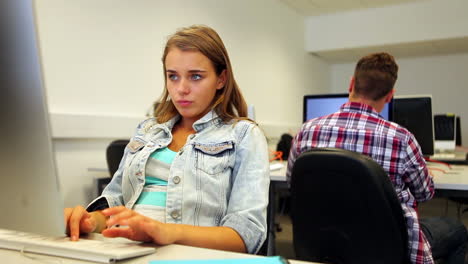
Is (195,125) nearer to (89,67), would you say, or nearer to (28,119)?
(28,119)

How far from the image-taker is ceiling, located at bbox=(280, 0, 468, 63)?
5.75 m

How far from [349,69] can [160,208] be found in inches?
279

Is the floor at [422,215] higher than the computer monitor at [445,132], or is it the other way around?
the computer monitor at [445,132]

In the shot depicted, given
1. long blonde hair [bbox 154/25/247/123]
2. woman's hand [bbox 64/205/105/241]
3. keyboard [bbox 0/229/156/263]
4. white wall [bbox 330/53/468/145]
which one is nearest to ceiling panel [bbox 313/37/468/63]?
white wall [bbox 330/53/468/145]

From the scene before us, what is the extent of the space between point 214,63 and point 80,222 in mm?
514

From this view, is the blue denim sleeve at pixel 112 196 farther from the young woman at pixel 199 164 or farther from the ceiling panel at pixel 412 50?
the ceiling panel at pixel 412 50

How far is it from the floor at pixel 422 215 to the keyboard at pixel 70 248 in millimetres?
2486

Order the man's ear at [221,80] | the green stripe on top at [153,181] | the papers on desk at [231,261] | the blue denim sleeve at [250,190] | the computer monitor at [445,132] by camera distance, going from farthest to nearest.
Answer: the computer monitor at [445,132] < the man's ear at [221,80] < the green stripe on top at [153,181] < the blue denim sleeve at [250,190] < the papers on desk at [231,261]

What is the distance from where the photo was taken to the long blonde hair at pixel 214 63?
1025 mm

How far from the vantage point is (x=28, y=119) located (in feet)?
1.42

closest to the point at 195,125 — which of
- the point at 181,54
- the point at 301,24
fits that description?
the point at 181,54

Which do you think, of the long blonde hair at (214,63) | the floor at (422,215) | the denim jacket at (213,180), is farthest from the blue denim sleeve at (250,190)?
the floor at (422,215)

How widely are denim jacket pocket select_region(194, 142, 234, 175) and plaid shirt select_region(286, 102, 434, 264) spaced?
0.70 m

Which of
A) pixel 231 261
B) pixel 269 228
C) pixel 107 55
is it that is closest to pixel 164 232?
pixel 231 261
